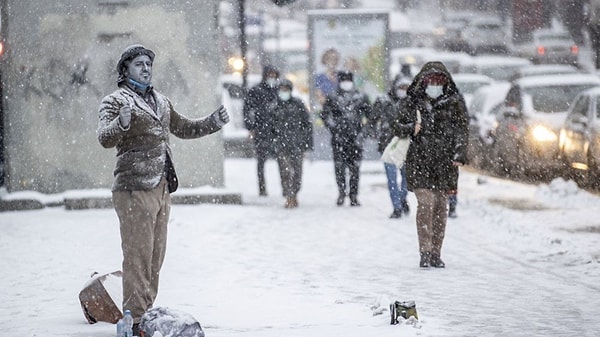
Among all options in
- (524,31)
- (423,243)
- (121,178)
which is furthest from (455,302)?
(524,31)

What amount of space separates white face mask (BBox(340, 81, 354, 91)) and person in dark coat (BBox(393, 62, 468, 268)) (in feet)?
18.6

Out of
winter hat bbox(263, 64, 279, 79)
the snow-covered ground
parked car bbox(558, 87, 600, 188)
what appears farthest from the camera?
parked car bbox(558, 87, 600, 188)

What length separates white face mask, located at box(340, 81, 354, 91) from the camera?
17147 millimetres

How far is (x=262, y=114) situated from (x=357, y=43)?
5830 mm

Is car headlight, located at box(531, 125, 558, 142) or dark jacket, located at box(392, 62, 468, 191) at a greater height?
dark jacket, located at box(392, 62, 468, 191)

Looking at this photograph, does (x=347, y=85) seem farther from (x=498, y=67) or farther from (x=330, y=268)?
(x=498, y=67)

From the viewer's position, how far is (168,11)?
16750 millimetres

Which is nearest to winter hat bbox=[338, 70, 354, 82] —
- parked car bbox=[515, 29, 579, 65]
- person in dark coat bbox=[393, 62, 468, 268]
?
person in dark coat bbox=[393, 62, 468, 268]

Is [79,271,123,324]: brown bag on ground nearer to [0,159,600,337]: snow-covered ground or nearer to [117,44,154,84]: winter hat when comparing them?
[0,159,600,337]: snow-covered ground

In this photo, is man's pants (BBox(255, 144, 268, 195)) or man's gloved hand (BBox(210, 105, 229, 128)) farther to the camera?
man's pants (BBox(255, 144, 268, 195))

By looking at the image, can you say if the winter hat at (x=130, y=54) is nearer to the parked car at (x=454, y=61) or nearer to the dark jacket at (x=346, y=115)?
the dark jacket at (x=346, y=115)

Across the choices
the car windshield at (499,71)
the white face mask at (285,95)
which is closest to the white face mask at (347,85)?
the white face mask at (285,95)

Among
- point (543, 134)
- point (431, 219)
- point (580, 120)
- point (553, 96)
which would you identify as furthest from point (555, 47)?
point (431, 219)

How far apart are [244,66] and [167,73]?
7917 millimetres
